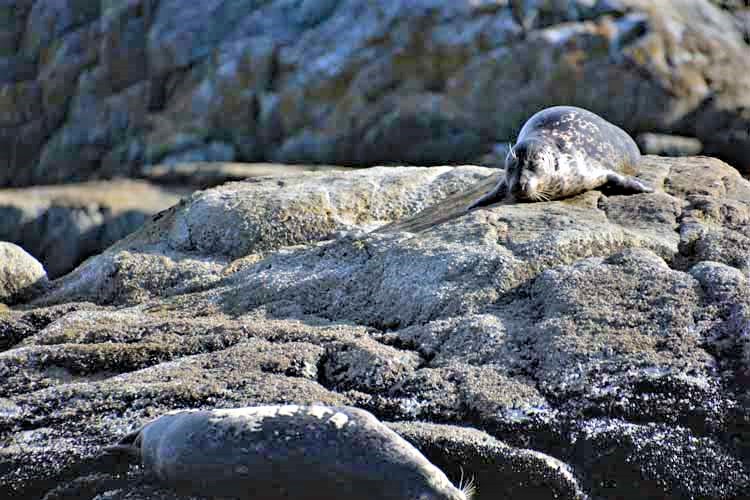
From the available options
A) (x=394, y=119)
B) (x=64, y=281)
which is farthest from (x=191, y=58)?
(x=64, y=281)

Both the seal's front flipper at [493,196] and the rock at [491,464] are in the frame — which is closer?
the rock at [491,464]

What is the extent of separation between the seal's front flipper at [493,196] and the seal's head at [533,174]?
5 centimetres

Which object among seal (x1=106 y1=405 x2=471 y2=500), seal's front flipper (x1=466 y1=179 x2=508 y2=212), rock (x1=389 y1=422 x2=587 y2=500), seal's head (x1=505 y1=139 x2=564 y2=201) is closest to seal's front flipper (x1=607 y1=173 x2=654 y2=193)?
seal's head (x1=505 y1=139 x2=564 y2=201)

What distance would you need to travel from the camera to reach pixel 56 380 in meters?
5.35

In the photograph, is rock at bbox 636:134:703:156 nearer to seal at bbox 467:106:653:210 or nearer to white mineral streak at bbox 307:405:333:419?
seal at bbox 467:106:653:210

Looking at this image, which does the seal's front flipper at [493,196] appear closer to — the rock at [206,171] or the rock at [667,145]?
the rock at [667,145]

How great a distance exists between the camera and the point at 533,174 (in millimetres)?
7039

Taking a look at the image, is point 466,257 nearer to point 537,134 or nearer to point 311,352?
point 311,352

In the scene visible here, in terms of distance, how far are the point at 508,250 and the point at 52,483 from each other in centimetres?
276

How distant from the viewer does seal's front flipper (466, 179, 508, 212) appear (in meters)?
6.99

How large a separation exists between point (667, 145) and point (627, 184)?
6793mm

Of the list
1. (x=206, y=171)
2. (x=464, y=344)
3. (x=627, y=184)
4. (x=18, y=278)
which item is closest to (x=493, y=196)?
(x=627, y=184)

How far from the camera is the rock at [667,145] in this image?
13.5 m

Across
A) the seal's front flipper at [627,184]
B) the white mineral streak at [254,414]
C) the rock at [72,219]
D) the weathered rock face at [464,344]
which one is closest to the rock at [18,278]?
the weathered rock face at [464,344]
